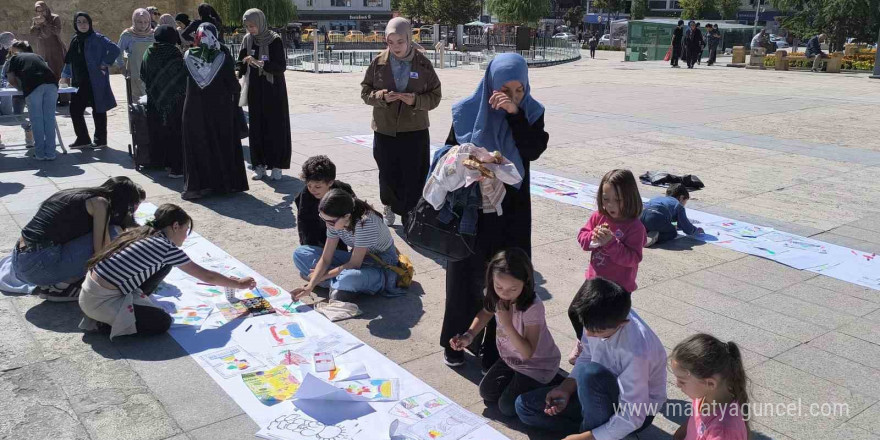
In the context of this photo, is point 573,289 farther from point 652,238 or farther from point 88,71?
point 88,71

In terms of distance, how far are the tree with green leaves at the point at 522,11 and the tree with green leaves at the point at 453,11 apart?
9.21 m

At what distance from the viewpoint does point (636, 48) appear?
31641 millimetres

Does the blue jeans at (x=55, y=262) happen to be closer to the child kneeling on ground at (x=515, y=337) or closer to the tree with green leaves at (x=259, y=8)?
the child kneeling on ground at (x=515, y=337)

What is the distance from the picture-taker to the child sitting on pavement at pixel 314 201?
4.86 meters

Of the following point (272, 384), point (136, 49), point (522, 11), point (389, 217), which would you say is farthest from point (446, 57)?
point (272, 384)

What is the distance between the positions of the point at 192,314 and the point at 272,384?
1.12m

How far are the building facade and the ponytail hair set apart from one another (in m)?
68.4

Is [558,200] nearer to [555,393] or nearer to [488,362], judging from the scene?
[488,362]

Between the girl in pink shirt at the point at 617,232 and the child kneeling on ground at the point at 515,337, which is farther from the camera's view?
the girl in pink shirt at the point at 617,232

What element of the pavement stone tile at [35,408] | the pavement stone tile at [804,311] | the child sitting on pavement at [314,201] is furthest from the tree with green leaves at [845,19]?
the pavement stone tile at [35,408]

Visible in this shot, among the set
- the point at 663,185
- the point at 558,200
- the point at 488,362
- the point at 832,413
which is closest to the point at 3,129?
the point at 558,200

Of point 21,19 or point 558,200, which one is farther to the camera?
point 21,19

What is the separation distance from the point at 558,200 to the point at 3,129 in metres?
9.02

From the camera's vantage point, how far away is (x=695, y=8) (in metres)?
58.4
